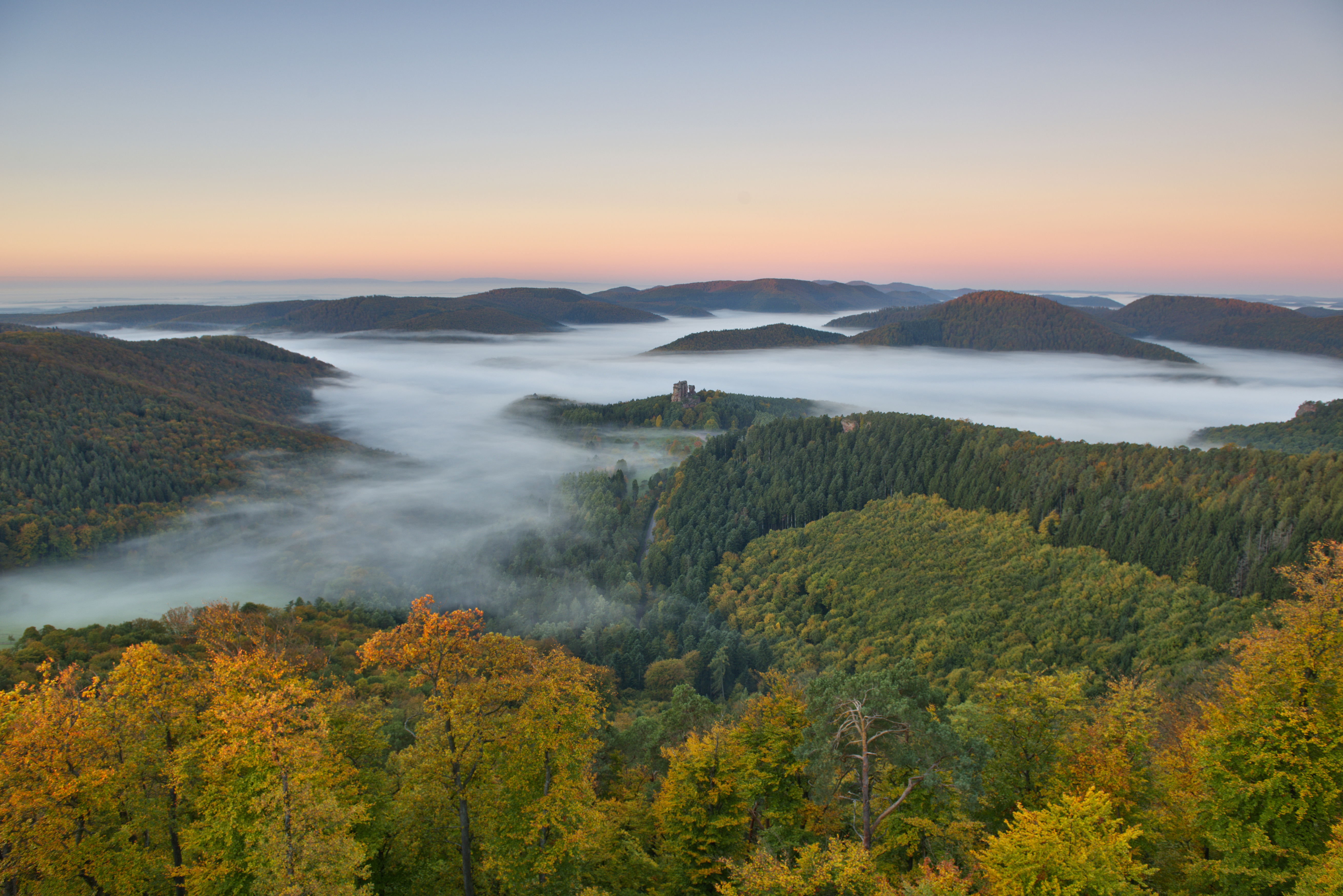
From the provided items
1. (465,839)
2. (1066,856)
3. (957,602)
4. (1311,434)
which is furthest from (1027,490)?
(1311,434)

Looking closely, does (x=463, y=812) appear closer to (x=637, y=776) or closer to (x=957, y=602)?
(x=637, y=776)

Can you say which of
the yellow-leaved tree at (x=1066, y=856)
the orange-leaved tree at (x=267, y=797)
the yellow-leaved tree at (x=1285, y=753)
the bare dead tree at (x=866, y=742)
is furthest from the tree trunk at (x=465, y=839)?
the yellow-leaved tree at (x=1285, y=753)

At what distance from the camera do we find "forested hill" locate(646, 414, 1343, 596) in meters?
80.9

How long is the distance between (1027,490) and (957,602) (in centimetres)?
3105

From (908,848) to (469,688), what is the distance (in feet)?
73.6

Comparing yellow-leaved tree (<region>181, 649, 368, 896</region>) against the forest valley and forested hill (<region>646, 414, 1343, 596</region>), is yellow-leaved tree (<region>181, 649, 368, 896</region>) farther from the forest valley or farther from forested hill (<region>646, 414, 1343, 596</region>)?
forested hill (<region>646, 414, 1343, 596</region>)

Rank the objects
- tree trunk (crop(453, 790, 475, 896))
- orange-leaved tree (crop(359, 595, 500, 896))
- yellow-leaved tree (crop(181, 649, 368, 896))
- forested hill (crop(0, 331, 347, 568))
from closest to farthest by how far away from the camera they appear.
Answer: yellow-leaved tree (crop(181, 649, 368, 896)), orange-leaved tree (crop(359, 595, 500, 896)), tree trunk (crop(453, 790, 475, 896)), forested hill (crop(0, 331, 347, 568))

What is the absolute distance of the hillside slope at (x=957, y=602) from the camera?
2985 inches

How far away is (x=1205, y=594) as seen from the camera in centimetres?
7931

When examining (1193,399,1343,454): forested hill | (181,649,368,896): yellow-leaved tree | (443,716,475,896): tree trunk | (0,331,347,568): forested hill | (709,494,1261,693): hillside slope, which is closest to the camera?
(181,649,368,896): yellow-leaved tree

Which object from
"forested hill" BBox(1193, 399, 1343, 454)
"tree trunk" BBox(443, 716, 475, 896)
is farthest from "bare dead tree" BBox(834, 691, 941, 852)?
"forested hill" BBox(1193, 399, 1343, 454)

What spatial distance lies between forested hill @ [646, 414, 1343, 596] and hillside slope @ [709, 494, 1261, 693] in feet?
14.7

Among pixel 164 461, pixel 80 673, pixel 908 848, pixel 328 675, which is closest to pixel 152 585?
pixel 164 461

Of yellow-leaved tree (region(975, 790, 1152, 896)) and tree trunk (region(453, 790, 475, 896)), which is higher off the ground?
yellow-leaved tree (region(975, 790, 1152, 896))
